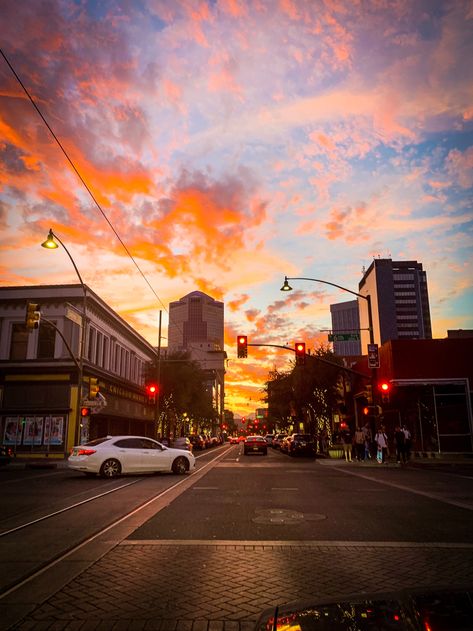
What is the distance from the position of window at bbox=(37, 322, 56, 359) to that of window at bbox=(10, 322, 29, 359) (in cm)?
106

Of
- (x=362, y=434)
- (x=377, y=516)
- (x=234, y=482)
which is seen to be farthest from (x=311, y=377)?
(x=377, y=516)

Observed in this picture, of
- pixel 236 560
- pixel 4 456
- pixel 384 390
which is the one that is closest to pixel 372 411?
pixel 384 390

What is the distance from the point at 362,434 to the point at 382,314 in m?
155

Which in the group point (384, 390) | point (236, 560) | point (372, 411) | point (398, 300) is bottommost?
point (236, 560)

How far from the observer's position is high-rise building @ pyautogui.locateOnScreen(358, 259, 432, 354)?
17488 centimetres

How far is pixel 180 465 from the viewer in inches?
727

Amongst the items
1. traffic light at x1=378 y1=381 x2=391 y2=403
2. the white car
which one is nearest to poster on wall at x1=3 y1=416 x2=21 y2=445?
the white car

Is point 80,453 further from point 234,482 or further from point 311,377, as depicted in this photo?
point 311,377

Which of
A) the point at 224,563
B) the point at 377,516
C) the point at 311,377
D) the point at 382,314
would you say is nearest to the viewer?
the point at 224,563

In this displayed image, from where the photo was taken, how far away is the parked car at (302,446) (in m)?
34.5

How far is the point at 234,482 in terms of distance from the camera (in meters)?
15.5

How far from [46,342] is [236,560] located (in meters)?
32.9

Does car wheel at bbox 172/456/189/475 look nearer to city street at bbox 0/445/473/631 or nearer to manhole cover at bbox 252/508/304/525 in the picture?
city street at bbox 0/445/473/631

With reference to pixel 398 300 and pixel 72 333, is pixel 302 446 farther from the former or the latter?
pixel 398 300
